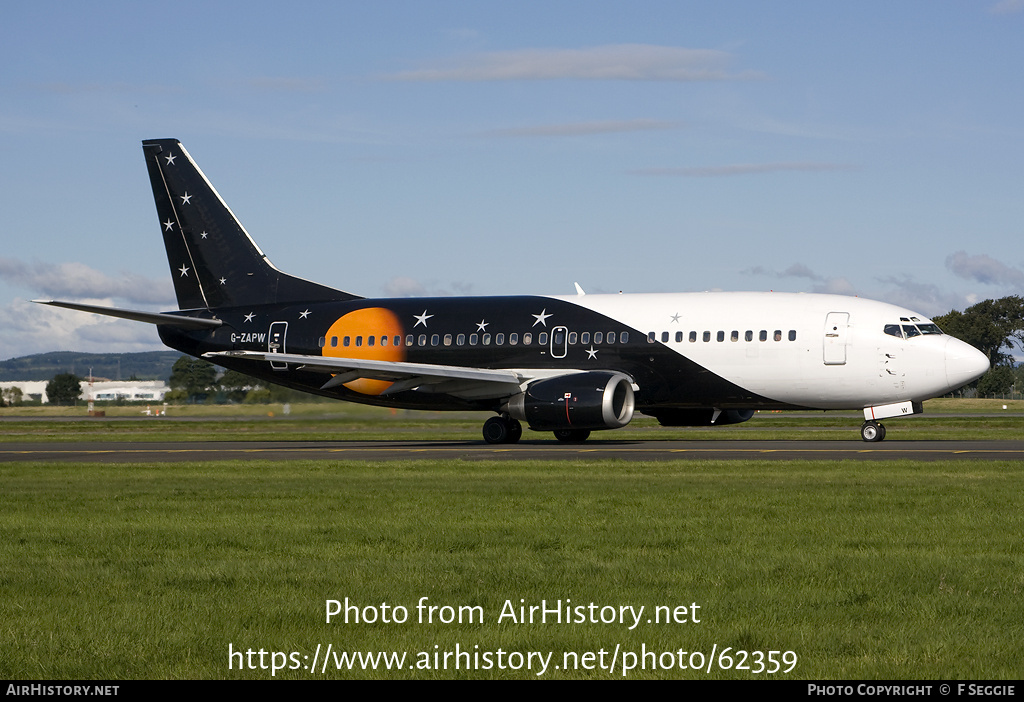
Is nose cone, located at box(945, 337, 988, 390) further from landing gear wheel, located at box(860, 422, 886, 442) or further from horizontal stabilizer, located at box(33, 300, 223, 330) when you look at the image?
horizontal stabilizer, located at box(33, 300, 223, 330)

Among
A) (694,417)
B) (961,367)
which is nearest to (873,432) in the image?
(961,367)

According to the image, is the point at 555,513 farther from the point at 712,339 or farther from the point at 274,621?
the point at 712,339

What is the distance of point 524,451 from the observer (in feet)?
92.7

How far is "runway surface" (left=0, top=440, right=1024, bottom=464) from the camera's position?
989 inches

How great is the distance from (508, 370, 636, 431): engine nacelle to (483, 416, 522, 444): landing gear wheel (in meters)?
1.85

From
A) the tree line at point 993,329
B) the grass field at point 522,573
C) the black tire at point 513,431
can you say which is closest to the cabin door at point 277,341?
the black tire at point 513,431

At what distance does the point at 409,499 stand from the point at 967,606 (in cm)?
899

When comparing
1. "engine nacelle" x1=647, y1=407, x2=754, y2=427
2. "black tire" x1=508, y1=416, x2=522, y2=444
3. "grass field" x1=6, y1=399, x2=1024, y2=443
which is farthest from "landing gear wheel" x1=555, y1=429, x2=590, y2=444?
"engine nacelle" x1=647, y1=407, x2=754, y2=427

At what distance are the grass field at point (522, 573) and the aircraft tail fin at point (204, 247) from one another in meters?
20.0

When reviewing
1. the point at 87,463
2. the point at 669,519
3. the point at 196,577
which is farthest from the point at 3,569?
the point at 87,463

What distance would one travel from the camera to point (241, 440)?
120 feet

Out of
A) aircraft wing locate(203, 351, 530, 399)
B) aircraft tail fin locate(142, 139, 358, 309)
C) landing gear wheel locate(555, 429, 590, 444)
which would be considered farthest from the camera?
aircraft tail fin locate(142, 139, 358, 309)
